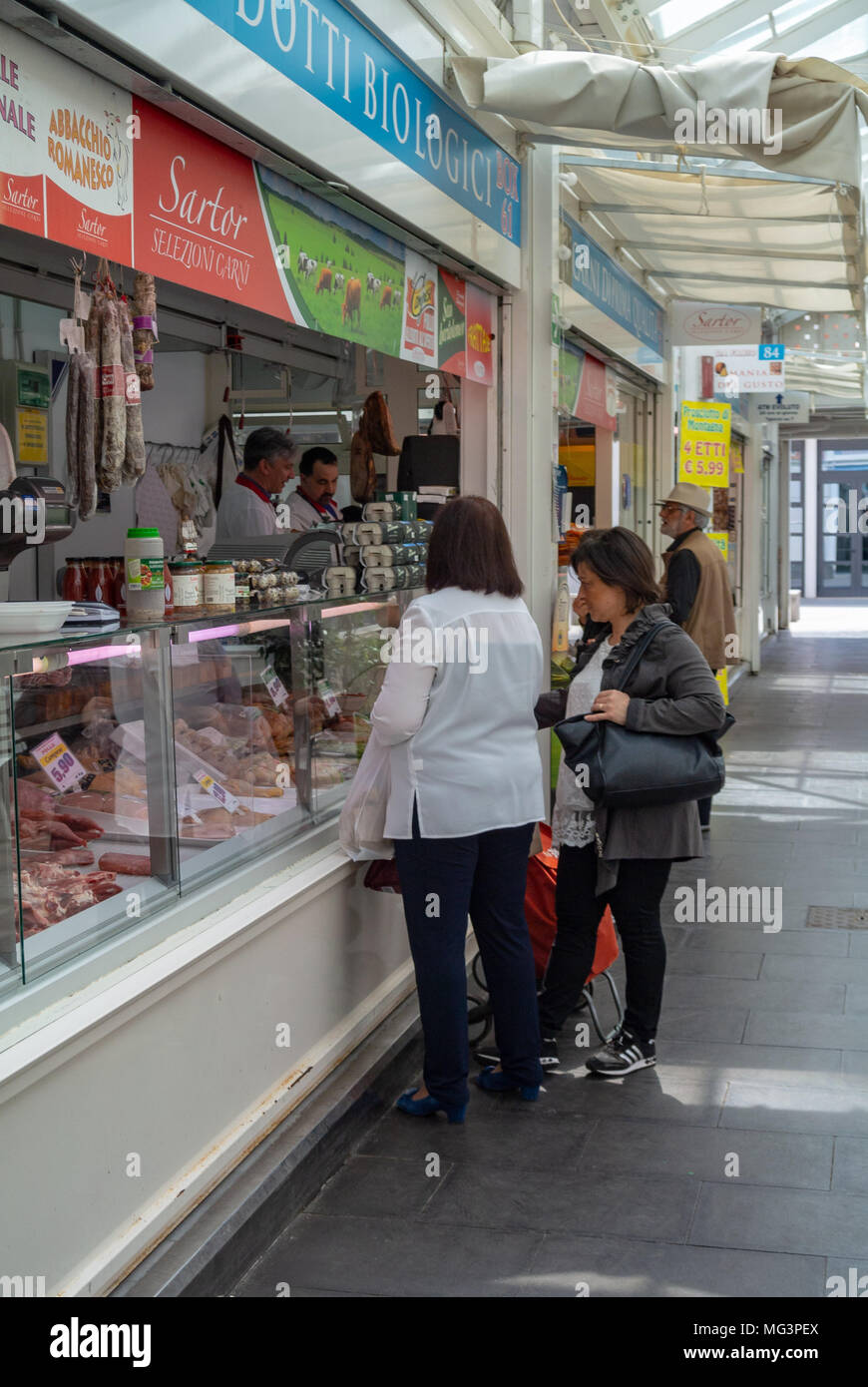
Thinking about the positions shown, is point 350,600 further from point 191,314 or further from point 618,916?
point 191,314

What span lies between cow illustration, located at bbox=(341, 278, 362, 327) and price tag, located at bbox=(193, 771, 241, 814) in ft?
5.43

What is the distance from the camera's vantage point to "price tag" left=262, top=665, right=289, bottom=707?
13.7 ft

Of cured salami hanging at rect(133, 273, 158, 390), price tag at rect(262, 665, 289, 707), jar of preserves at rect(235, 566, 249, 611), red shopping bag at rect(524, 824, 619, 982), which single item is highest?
cured salami hanging at rect(133, 273, 158, 390)

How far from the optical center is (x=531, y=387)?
636 centimetres

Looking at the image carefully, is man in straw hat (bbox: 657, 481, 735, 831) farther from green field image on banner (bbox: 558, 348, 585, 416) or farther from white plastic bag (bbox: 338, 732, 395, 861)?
white plastic bag (bbox: 338, 732, 395, 861)

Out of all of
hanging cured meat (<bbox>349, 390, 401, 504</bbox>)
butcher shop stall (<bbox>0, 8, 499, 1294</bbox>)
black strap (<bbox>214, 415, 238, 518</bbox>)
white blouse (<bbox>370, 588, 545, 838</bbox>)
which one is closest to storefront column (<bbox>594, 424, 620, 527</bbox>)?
black strap (<bbox>214, 415, 238, 518</bbox>)

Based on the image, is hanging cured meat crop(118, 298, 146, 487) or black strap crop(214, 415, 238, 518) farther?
black strap crop(214, 415, 238, 518)

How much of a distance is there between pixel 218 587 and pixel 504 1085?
1818 mm

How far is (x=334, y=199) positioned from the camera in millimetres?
4418

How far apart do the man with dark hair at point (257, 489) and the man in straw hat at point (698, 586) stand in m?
3.00

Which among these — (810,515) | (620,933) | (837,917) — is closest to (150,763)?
(620,933)

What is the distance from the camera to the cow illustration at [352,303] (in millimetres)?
4562

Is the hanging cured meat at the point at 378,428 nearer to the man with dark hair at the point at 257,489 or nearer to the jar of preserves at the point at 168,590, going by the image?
the man with dark hair at the point at 257,489

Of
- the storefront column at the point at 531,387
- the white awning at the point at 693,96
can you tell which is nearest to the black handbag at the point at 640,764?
the storefront column at the point at 531,387
